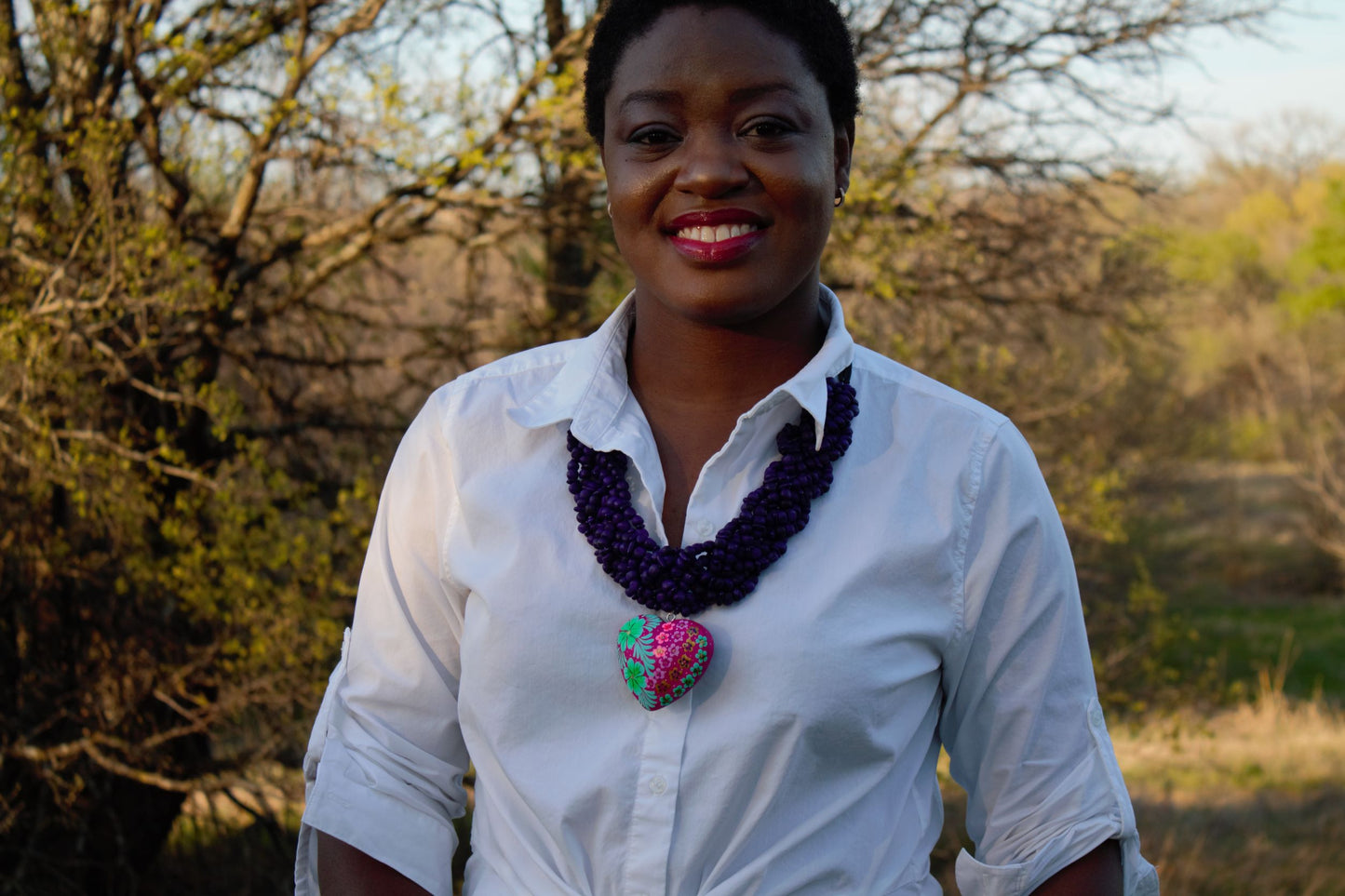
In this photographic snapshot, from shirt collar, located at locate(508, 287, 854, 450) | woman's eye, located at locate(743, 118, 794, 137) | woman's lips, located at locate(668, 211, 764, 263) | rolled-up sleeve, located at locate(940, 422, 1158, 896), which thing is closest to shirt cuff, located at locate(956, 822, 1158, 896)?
rolled-up sleeve, located at locate(940, 422, 1158, 896)

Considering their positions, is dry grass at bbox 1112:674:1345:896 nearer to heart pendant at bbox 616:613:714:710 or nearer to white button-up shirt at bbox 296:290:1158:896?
white button-up shirt at bbox 296:290:1158:896

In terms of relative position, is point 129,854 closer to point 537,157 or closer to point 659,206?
point 537,157

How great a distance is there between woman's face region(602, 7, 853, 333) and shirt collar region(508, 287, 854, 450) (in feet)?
0.35

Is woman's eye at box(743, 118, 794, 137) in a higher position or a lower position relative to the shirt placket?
higher

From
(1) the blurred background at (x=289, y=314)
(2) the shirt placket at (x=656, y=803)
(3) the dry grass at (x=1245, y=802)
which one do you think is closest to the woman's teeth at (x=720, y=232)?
(2) the shirt placket at (x=656, y=803)

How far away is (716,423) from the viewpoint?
5.53ft

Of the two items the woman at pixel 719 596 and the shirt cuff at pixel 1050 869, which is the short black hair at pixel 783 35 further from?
the shirt cuff at pixel 1050 869

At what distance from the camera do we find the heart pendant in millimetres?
1428

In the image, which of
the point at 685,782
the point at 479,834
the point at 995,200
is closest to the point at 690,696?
the point at 685,782

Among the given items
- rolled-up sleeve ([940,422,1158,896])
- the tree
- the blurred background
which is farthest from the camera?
the tree

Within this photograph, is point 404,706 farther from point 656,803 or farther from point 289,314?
point 289,314

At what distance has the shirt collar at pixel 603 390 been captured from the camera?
1629 millimetres

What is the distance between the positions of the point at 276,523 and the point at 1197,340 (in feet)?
93.6

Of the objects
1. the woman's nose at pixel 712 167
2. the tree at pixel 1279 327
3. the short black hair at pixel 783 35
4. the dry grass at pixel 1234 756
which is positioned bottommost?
the dry grass at pixel 1234 756
